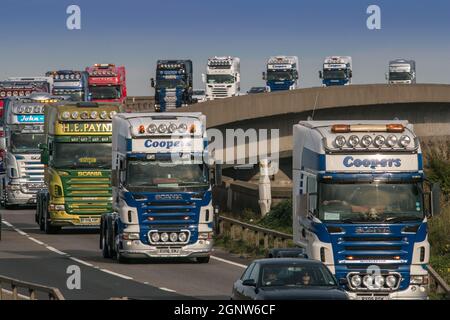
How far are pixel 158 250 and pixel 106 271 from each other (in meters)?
1.71

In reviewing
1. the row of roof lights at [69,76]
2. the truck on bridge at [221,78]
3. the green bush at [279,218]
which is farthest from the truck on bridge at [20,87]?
the green bush at [279,218]

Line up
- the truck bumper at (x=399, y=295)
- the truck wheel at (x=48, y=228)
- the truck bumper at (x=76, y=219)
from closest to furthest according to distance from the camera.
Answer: the truck bumper at (x=399, y=295) < the truck bumper at (x=76, y=219) < the truck wheel at (x=48, y=228)

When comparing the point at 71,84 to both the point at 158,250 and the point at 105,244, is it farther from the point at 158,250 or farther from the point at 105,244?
the point at 158,250

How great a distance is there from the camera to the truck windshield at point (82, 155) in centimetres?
4816

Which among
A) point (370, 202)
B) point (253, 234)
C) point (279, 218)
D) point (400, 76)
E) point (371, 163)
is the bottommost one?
point (279, 218)

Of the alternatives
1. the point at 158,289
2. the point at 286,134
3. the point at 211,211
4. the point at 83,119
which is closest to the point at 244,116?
the point at 286,134

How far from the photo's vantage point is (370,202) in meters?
29.1

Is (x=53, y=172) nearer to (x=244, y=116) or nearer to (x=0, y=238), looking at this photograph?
(x=0, y=238)

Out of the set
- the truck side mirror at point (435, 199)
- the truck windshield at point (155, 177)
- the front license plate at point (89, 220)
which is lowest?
the front license plate at point (89, 220)

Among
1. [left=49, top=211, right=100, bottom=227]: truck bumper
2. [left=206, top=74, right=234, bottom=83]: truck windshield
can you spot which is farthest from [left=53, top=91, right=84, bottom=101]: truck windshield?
[left=49, top=211, right=100, bottom=227]: truck bumper

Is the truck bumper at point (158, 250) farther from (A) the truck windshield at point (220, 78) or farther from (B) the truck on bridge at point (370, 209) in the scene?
(A) the truck windshield at point (220, 78)

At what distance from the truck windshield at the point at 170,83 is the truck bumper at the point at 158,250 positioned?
240 feet

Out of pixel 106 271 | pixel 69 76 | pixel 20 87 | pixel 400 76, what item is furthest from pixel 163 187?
pixel 400 76

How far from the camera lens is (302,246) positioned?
30.2 m
